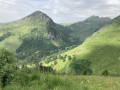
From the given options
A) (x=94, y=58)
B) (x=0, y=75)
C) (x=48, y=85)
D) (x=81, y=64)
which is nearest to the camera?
(x=48, y=85)

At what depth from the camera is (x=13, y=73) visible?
6984 millimetres

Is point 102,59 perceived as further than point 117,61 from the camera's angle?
Yes

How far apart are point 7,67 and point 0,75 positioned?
0.53 m

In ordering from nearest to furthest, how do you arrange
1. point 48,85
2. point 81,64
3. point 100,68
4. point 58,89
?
point 58,89 → point 48,85 → point 100,68 → point 81,64

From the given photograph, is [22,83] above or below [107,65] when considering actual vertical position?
above

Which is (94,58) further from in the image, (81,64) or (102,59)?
(81,64)

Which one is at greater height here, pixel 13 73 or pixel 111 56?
pixel 13 73

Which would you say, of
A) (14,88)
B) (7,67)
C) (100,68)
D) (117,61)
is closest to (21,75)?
(7,67)

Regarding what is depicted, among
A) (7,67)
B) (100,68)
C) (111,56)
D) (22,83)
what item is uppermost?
(7,67)

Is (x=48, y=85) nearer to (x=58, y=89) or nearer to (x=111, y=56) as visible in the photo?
(x=58, y=89)

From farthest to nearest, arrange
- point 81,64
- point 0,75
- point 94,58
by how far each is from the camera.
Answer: point 94,58, point 81,64, point 0,75

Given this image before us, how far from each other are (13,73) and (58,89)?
3.06m

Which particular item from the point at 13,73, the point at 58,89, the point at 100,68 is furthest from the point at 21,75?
the point at 100,68

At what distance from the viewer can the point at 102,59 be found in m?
183
